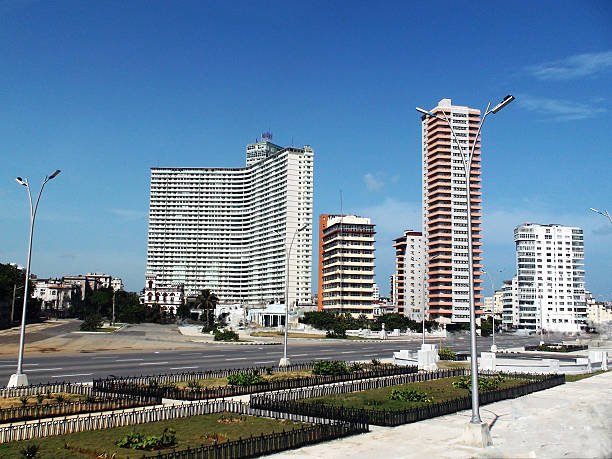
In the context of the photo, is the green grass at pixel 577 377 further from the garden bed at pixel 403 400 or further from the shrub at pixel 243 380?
the shrub at pixel 243 380

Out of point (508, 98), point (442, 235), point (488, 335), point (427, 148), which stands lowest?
point (488, 335)

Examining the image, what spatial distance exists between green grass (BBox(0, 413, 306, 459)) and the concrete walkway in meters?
2.70

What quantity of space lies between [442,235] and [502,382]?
14284 cm

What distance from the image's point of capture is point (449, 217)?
579 feet

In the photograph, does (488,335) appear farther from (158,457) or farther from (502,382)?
(158,457)

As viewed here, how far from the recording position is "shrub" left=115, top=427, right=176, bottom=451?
16.7 metres

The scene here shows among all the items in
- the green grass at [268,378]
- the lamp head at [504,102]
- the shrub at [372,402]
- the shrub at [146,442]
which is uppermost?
the lamp head at [504,102]

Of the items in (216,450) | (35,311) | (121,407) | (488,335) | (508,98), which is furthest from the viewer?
(488,335)

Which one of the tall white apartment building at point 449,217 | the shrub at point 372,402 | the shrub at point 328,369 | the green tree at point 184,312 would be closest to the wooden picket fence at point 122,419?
the shrub at point 372,402

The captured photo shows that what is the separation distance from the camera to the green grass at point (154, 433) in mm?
16188

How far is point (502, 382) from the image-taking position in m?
35.5

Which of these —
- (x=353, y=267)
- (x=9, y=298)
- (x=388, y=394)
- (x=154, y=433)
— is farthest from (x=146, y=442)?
(x=353, y=267)

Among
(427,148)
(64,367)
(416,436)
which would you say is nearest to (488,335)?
(427,148)

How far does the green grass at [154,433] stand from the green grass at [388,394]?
539 centimetres
